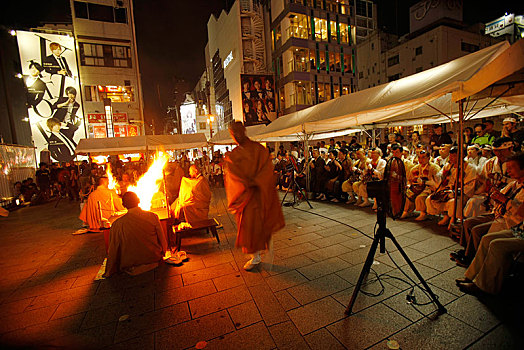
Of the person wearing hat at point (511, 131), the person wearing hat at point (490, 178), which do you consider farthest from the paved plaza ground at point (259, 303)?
the person wearing hat at point (511, 131)

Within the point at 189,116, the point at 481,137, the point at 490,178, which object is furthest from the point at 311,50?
the point at 189,116

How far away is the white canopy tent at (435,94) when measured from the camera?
10.1ft

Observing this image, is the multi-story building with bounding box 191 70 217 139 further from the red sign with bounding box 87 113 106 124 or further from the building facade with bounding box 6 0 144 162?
the red sign with bounding box 87 113 106 124

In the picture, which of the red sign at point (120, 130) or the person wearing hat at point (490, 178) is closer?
the person wearing hat at point (490, 178)

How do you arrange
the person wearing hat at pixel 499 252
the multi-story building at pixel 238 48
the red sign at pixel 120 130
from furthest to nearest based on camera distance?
the multi-story building at pixel 238 48 < the red sign at pixel 120 130 < the person wearing hat at pixel 499 252

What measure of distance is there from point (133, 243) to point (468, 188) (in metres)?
6.71

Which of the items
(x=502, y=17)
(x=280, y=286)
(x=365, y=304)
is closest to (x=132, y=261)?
(x=280, y=286)

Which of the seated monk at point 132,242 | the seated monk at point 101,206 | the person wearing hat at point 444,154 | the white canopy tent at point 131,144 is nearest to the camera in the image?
the seated monk at point 132,242

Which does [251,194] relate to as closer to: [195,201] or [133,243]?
[133,243]

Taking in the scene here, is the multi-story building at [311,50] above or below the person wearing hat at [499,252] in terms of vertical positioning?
above

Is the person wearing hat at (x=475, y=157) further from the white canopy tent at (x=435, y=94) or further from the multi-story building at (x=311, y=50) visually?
the multi-story building at (x=311, y=50)

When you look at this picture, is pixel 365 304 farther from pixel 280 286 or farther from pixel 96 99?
pixel 96 99

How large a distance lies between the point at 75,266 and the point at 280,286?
4230 millimetres

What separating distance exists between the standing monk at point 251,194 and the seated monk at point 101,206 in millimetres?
4984
